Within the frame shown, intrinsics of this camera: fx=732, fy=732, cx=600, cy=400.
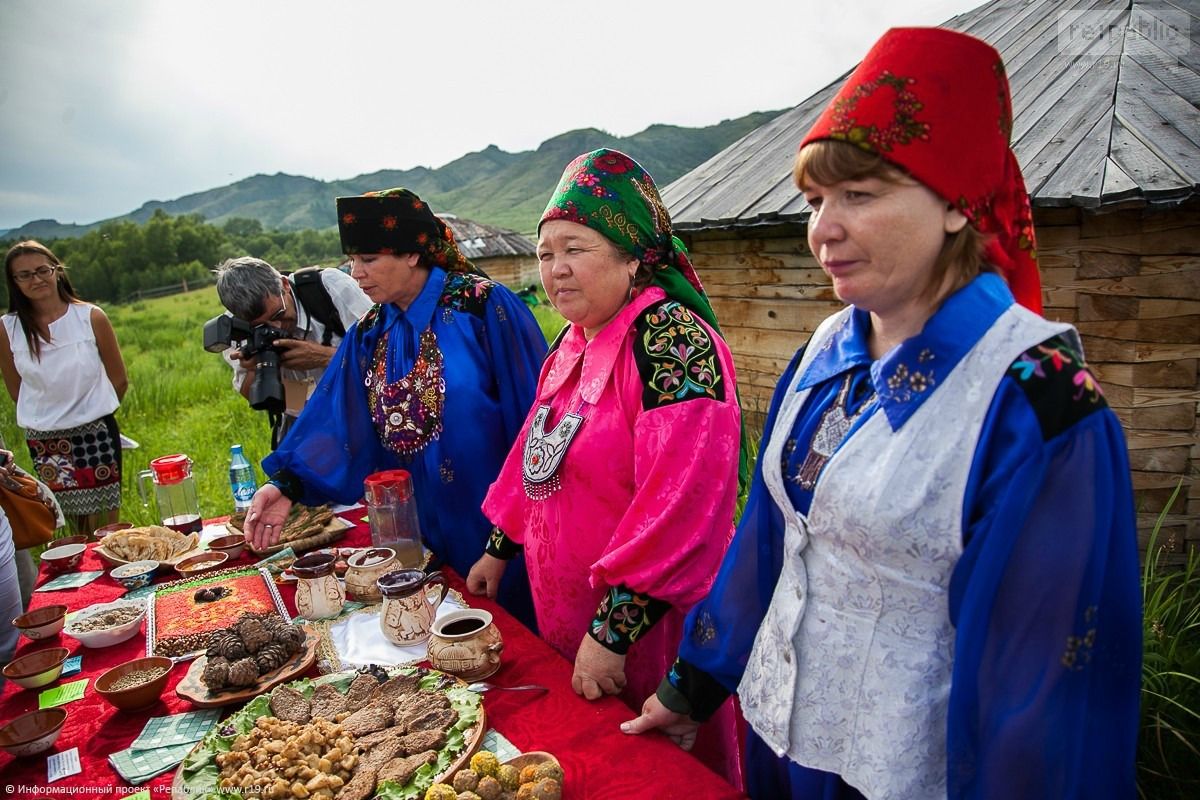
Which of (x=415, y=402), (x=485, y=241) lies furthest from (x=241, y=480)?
(x=485, y=241)

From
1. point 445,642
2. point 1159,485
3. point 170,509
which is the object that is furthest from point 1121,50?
point 170,509

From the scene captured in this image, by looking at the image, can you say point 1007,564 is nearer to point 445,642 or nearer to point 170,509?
point 445,642

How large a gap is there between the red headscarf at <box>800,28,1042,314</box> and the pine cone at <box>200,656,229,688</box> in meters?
1.86

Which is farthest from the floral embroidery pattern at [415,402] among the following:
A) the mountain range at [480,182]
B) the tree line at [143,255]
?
the mountain range at [480,182]

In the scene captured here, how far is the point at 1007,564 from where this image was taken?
1074mm

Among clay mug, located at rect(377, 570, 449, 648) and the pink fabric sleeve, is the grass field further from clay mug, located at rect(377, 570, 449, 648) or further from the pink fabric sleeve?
the pink fabric sleeve

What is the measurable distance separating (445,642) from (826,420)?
1113mm

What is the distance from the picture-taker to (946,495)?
1.14 meters

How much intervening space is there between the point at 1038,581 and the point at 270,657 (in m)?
1.77

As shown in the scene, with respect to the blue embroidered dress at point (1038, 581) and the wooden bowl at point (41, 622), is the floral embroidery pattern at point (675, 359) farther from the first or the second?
the wooden bowl at point (41, 622)

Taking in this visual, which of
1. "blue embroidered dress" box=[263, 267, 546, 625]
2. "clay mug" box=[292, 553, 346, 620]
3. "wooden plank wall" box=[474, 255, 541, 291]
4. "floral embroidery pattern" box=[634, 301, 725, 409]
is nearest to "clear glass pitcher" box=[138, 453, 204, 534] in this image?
"blue embroidered dress" box=[263, 267, 546, 625]

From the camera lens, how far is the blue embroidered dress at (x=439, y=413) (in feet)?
9.28

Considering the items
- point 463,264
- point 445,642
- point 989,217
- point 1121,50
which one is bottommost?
point 445,642

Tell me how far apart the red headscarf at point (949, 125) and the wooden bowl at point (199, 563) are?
8.72 ft
